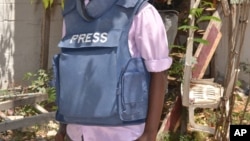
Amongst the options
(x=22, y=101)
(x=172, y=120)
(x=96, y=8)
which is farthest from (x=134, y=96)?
(x=22, y=101)

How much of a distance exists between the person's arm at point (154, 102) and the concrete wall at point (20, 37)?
3.29 metres

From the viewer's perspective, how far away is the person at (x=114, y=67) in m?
1.46

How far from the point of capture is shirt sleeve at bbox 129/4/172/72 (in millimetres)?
1464

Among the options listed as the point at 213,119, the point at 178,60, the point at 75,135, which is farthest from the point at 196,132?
the point at 75,135

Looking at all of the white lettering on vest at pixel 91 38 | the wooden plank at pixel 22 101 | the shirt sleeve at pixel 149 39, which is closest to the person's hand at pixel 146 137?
the shirt sleeve at pixel 149 39

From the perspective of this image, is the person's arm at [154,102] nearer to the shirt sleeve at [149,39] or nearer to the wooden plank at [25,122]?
the shirt sleeve at [149,39]

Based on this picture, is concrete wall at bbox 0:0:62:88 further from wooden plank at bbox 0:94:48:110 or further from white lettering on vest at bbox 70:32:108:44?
white lettering on vest at bbox 70:32:108:44

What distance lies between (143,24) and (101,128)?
42 cm

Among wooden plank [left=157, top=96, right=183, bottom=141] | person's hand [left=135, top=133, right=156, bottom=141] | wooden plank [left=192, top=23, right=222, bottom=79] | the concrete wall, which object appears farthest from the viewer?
the concrete wall

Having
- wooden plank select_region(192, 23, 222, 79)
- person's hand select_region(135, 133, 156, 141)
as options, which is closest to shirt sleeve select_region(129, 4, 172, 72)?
person's hand select_region(135, 133, 156, 141)

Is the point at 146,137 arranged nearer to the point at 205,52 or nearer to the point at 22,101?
the point at 22,101

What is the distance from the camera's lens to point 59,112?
5.31 feet

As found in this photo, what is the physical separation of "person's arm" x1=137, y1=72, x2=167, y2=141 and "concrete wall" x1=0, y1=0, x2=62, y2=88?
3.29 meters

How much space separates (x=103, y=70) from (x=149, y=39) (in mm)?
192
